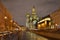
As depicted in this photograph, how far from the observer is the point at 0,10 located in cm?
1752

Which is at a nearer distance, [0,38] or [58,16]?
[0,38]

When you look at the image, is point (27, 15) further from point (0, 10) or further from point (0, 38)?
point (0, 38)

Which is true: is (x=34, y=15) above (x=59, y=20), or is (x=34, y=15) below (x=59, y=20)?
above

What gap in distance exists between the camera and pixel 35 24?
264ft

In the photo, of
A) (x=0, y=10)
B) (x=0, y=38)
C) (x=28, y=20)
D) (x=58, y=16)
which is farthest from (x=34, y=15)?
(x=0, y=38)

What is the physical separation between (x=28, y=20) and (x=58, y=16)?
74.0 m

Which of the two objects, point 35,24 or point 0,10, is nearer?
point 0,10

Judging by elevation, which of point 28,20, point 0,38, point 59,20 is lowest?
point 0,38

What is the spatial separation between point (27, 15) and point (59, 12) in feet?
278

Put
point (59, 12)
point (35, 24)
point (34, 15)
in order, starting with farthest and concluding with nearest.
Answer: point (34, 15) → point (35, 24) → point (59, 12)

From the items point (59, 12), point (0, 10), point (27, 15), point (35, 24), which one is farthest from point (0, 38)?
point (27, 15)

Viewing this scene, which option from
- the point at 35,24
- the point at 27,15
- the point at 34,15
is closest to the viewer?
the point at 35,24

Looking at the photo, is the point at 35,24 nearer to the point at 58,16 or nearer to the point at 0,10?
the point at 58,16

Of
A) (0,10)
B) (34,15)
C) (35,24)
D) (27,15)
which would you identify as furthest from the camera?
(27,15)
